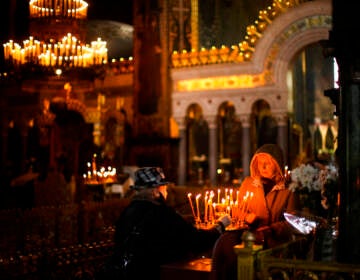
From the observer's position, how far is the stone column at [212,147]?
58.6 feet

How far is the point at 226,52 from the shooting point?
17578mm

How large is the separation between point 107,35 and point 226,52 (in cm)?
675

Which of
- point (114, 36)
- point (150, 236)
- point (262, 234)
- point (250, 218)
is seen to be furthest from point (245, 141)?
point (150, 236)

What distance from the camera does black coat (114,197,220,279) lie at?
4.93m

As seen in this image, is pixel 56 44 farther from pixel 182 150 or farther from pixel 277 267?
pixel 277 267

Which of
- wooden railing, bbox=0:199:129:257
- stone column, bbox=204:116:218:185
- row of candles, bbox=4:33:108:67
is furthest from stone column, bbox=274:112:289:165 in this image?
wooden railing, bbox=0:199:129:257

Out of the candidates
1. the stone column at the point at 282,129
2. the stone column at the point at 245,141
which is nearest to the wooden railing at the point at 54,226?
the stone column at the point at 282,129

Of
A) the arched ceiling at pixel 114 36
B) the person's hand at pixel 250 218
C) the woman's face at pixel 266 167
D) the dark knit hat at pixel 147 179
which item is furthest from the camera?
the arched ceiling at pixel 114 36

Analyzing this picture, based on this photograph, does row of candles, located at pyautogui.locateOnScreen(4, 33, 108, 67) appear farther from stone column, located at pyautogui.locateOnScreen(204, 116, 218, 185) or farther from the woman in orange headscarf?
the woman in orange headscarf

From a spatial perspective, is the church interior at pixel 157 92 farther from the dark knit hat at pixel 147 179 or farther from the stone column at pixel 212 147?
the dark knit hat at pixel 147 179

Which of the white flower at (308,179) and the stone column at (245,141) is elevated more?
the stone column at (245,141)

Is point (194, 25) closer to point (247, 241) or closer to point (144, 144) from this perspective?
point (144, 144)

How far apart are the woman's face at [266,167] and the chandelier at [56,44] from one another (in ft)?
23.6

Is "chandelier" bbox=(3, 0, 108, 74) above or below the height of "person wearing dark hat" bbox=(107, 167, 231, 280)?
above
